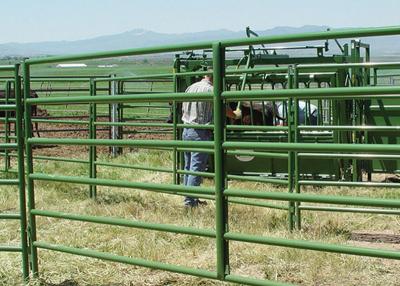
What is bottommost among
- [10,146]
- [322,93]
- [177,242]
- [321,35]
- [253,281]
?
[177,242]

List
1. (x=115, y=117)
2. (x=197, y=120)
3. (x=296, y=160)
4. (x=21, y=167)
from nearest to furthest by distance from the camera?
1. (x=21, y=167)
2. (x=296, y=160)
3. (x=197, y=120)
4. (x=115, y=117)

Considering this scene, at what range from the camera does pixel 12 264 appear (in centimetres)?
500

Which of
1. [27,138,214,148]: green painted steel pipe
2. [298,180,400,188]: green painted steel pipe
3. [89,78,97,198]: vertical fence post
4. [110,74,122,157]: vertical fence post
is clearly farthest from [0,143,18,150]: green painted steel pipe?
[110,74,122,157]: vertical fence post

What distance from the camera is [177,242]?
18.5ft

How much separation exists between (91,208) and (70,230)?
45.4 inches

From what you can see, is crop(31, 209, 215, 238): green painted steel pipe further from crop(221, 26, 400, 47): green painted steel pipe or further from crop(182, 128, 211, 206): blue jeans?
crop(182, 128, 211, 206): blue jeans

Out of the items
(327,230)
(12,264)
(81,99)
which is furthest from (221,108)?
(327,230)

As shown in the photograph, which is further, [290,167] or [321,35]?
[290,167]

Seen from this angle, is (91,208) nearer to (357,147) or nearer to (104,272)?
(104,272)

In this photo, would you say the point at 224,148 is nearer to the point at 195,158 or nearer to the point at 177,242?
the point at 177,242

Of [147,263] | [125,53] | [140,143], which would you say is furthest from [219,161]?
[125,53]

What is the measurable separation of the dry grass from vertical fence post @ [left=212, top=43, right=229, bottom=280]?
93cm

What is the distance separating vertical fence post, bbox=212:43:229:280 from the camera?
139 inches

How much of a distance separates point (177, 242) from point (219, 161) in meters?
2.20
